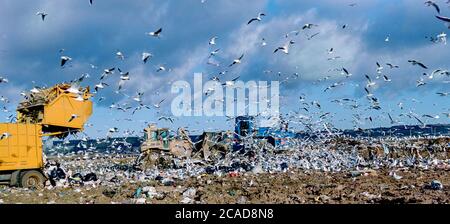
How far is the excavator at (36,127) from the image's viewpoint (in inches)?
453

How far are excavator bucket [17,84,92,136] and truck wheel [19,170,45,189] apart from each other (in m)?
1.52

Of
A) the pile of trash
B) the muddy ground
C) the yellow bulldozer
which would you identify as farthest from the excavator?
the yellow bulldozer

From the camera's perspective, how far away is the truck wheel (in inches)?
452

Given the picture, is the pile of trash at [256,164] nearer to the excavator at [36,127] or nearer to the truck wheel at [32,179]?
the truck wheel at [32,179]

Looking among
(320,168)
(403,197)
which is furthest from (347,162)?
(403,197)

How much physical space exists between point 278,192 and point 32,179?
668 cm

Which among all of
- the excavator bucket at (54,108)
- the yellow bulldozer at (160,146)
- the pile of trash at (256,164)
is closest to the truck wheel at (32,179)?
the pile of trash at (256,164)

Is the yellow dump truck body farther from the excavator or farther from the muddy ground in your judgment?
the muddy ground

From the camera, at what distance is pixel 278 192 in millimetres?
8789

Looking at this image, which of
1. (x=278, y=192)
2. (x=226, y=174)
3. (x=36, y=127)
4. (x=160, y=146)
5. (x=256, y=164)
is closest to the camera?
(x=278, y=192)

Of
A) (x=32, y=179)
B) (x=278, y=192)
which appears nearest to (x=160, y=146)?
(x=32, y=179)

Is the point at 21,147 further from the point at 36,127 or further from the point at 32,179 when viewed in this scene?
the point at 32,179

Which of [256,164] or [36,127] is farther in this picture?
[256,164]

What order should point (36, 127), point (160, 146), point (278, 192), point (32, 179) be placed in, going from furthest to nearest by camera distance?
point (160, 146) → point (36, 127) → point (32, 179) → point (278, 192)
